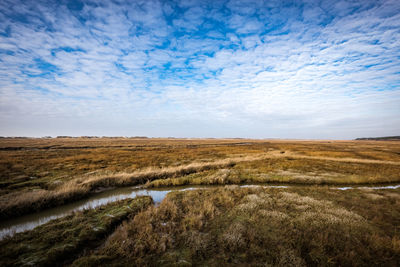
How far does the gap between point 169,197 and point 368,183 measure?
22576 millimetres

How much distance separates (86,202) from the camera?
13.0 metres

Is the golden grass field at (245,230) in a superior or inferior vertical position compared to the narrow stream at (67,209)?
superior

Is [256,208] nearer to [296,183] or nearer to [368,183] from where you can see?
[296,183]

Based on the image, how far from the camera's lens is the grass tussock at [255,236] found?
6047 mm

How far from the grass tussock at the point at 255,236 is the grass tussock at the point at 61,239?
3.52 feet

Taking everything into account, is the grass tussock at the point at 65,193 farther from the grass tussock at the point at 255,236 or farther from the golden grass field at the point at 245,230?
the grass tussock at the point at 255,236

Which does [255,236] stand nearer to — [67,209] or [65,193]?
[67,209]

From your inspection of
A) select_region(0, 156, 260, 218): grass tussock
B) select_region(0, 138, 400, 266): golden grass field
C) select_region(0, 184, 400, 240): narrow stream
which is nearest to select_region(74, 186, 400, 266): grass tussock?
select_region(0, 138, 400, 266): golden grass field

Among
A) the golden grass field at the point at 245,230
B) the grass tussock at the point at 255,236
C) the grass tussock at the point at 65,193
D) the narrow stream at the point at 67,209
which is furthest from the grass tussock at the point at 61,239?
the grass tussock at the point at 65,193

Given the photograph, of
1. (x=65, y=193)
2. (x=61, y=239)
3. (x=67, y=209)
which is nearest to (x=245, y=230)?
(x=61, y=239)

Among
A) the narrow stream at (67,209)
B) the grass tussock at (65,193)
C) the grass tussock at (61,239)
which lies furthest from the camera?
the grass tussock at (65,193)

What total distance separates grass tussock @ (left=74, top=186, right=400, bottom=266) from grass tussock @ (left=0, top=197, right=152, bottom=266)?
107 cm

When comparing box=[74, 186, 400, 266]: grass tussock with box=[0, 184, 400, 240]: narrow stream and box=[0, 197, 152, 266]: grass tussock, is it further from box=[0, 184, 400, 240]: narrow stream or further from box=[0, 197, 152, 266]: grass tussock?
box=[0, 184, 400, 240]: narrow stream

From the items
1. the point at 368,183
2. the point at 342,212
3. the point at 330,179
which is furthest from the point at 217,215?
the point at 368,183
